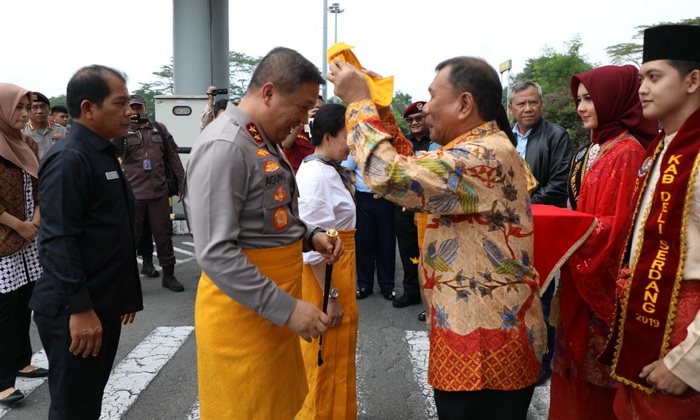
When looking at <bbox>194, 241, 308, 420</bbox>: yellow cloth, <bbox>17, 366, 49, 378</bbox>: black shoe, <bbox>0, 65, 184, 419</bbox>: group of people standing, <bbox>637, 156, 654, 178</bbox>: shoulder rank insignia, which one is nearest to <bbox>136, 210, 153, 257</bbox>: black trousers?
<bbox>17, 366, 49, 378</bbox>: black shoe

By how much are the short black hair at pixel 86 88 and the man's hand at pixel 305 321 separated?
1.53 m

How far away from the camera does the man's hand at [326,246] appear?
2340 mm

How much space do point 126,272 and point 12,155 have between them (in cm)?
170

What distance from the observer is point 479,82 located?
75.7 inches

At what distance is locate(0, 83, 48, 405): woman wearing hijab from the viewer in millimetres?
3539

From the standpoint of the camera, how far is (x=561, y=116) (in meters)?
18.2

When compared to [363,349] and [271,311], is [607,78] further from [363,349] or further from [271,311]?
[363,349]

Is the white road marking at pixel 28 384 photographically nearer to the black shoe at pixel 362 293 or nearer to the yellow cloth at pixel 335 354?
the yellow cloth at pixel 335 354

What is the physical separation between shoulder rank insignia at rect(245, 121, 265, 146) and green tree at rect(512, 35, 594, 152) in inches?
665

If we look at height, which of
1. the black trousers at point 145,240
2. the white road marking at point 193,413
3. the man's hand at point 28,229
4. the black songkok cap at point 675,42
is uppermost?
the black songkok cap at point 675,42

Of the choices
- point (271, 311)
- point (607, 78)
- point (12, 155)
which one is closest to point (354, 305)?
point (271, 311)

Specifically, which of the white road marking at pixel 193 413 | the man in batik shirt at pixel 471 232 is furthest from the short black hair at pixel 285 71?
the white road marking at pixel 193 413

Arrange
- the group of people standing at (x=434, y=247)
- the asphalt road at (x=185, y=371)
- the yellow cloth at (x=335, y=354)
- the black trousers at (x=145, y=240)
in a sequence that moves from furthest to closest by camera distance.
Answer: the black trousers at (x=145, y=240)
the asphalt road at (x=185, y=371)
the yellow cloth at (x=335, y=354)
the group of people standing at (x=434, y=247)

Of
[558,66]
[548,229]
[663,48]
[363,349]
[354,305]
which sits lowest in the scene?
[363,349]
